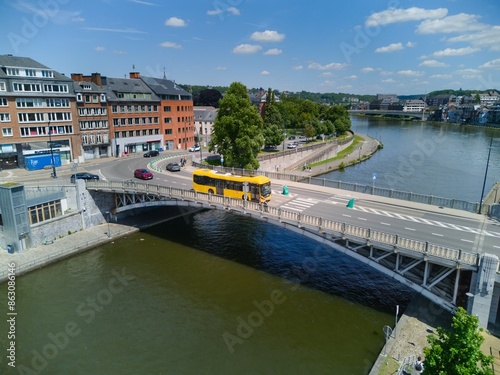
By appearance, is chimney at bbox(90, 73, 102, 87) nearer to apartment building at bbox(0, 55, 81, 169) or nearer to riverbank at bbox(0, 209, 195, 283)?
apartment building at bbox(0, 55, 81, 169)

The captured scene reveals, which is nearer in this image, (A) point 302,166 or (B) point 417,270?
(B) point 417,270

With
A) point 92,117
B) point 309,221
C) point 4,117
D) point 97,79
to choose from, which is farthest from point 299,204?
point 97,79

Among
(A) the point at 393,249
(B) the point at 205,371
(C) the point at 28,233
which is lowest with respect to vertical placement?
(B) the point at 205,371

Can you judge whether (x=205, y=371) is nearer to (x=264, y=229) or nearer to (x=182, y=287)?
(x=182, y=287)

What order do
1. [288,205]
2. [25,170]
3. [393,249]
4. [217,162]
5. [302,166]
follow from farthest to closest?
[302,166]
[217,162]
[25,170]
[288,205]
[393,249]

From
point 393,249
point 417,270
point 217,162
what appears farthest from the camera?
point 217,162

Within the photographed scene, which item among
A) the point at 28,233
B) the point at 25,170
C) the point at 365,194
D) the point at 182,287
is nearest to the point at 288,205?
the point at 365,194
